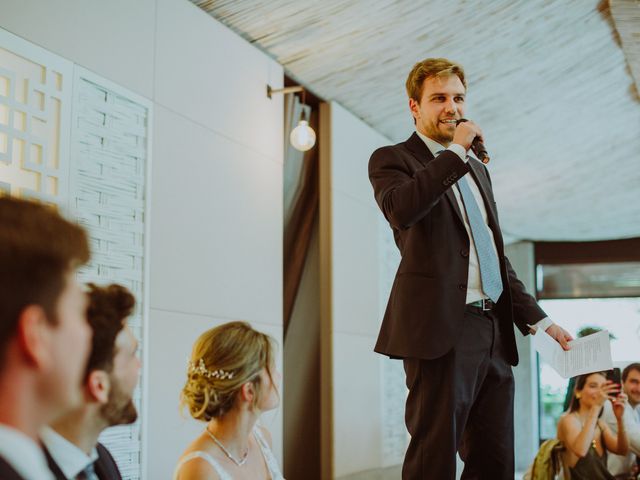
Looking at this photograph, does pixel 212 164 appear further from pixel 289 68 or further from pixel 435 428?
pixel 435 428

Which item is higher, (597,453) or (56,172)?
(56,172)

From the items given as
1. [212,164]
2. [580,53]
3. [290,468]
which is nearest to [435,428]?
[212,164]

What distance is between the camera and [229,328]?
6.76 ft

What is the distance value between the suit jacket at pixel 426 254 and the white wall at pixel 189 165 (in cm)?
138

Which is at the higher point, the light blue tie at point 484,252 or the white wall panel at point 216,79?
the white wall panel at point 216,79

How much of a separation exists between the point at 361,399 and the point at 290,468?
31.1 inches

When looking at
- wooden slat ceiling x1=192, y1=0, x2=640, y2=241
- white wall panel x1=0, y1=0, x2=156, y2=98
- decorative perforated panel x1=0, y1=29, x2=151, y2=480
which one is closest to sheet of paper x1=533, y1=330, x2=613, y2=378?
decorative perforated panel x1=0, y1=29, x2=151, y2=480

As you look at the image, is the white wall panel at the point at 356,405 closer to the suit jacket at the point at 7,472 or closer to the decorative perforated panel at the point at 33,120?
the decorative perforated panel at the point at 33,120

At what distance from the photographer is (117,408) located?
94 centimetres

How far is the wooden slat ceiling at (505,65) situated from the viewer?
4.31 meters

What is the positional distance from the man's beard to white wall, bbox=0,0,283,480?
204cm

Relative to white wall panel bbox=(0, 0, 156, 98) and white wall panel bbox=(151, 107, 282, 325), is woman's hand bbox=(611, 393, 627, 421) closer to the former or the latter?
white wall panel bbox=(151, 107, 282, 325)

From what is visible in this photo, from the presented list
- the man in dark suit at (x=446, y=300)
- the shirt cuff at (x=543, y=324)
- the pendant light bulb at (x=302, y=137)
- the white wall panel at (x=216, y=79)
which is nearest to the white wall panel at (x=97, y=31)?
the white wall panel at (x=216, y=79)

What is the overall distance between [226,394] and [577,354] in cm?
96
